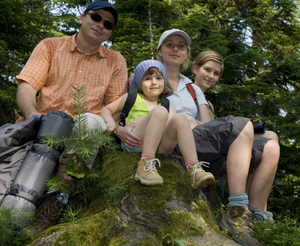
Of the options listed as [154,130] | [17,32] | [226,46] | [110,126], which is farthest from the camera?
[226,46]

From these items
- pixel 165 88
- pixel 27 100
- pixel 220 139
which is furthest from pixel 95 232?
pixel 165 88

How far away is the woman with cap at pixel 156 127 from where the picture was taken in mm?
2475

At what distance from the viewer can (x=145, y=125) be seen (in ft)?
9.29

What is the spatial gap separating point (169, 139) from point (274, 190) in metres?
7.36

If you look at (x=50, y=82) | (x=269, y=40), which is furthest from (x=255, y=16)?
(x=50, y=82)

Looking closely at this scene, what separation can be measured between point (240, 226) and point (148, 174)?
3.27 ft

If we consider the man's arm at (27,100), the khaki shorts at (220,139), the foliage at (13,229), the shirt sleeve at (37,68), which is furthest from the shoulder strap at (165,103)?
the foliage at (13,229)

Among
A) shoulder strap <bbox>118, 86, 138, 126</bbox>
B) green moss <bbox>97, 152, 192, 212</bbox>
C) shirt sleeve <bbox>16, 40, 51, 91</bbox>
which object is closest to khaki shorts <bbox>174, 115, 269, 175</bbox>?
green moss <bbox>97, 152, 192, 212</bbox>

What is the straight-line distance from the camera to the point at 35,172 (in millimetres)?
2430

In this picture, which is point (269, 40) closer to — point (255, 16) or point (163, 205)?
point (255, 16)

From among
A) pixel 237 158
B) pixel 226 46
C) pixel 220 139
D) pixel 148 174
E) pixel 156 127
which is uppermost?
pixel 226 46

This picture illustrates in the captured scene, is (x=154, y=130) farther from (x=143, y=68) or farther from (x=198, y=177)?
(x=143, y=68)

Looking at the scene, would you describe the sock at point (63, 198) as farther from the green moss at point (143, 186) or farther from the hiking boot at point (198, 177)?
the hiking boot at point (198, 177)

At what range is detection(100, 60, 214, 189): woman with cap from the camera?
8.12 feet
